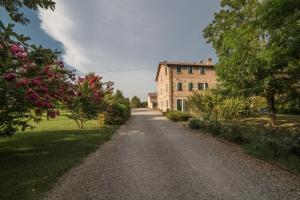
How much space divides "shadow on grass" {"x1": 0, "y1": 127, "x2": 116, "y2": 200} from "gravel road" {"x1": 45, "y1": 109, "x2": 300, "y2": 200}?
0.38 metres

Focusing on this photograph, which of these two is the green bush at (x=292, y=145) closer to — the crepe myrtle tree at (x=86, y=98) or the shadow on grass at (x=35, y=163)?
the shadow on grass at (x=35, y=163)

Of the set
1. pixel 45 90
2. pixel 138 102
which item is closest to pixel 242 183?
pixel 45 90

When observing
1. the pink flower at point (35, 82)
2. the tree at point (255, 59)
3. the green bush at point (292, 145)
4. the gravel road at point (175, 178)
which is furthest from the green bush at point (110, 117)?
the green bush at point (292, 145)

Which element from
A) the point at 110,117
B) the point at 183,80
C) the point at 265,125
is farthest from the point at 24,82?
the point at 183,80

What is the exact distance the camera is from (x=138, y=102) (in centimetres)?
7919

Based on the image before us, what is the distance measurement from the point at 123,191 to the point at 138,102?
74133 mm

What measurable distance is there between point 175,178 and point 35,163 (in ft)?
14.4

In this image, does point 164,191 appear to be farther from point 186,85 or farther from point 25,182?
point 186,85

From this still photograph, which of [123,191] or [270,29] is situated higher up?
[270,29]

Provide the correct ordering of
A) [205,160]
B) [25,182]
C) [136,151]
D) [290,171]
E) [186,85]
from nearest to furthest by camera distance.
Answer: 1. [25,182]
2. [290,171]
3. [205,160]
4. [136,151]
5. [186,85]

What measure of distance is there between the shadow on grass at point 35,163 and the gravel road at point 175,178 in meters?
0.38

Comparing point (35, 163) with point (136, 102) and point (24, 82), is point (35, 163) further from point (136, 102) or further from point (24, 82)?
point (136, 102)

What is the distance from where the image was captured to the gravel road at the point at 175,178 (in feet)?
16.3

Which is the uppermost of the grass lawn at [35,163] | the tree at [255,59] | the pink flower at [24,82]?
the tree at [255,59]
